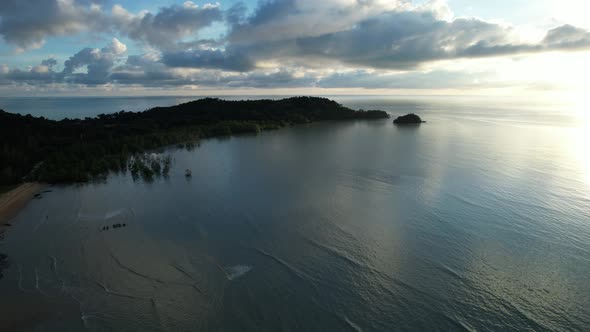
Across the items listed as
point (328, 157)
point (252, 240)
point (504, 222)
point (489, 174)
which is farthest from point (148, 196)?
point (489, 174)

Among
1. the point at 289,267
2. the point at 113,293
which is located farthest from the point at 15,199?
the point at 289,267

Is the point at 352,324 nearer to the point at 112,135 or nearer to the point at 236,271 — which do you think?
the point at 236,271

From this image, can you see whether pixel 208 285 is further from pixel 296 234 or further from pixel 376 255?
pixel 376 255

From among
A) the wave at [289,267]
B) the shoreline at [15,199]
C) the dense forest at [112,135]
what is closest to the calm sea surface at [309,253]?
the wave at [289,267]

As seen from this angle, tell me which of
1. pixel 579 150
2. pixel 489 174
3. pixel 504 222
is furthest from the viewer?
pixel 579 150

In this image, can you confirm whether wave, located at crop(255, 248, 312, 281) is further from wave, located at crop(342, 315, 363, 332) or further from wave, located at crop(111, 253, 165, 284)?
wave, located at crop(111, 253, 165, 284)

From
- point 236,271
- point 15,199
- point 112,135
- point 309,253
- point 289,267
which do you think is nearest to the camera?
point 236,271

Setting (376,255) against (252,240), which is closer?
(376,255)
